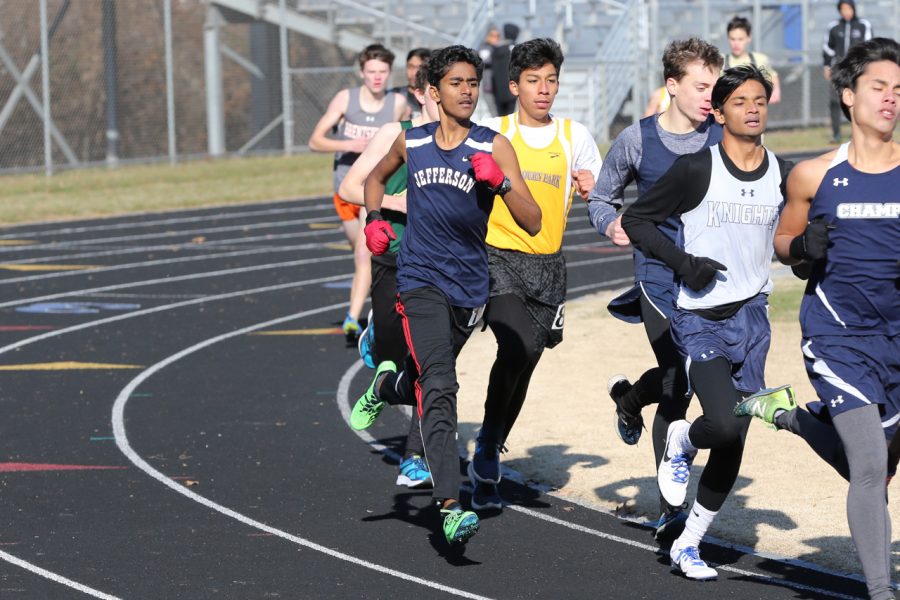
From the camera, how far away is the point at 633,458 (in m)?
9.19

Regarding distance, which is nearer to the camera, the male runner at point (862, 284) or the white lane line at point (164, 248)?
the male runner at point (862, 284)

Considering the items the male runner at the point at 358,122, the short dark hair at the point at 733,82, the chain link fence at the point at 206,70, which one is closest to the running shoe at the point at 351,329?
the male runner at the point at 358,122

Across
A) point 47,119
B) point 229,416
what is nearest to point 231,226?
point 47,119

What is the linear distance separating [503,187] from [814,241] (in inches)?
66.5

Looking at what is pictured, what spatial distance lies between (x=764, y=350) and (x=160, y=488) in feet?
10.9

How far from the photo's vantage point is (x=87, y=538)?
294 inches

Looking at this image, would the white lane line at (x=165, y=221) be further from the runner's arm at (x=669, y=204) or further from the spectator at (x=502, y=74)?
the runner's arm at (x=669, y=204)

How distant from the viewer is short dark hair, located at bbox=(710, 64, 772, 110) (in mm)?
6582

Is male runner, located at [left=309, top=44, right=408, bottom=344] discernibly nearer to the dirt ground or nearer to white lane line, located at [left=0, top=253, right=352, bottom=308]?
the dirt ground

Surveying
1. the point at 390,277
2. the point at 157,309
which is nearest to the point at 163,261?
the point at 157,309

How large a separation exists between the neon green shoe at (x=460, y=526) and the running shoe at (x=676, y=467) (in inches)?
31.5

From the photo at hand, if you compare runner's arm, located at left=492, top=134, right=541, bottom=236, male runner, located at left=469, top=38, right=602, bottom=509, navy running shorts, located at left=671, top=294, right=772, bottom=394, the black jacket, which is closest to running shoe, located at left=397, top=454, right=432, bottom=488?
male runner, located at left=469, top=38, right=602, bottom=509

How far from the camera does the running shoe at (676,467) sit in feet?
22.4

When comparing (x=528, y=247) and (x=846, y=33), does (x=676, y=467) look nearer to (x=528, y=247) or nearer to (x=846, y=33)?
(x=528, y=247)
